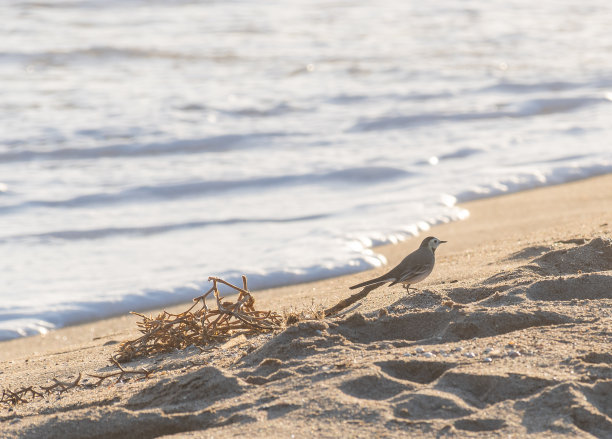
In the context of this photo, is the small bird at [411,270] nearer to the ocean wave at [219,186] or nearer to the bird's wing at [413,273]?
the bird's wing at [413,273]

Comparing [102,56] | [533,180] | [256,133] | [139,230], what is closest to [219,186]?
[139,230]

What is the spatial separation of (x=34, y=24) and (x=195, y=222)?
43.8ft

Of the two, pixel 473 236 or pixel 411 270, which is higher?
pixel 411 270

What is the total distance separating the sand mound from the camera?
8.35 ft

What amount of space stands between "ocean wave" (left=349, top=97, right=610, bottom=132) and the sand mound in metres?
7.96

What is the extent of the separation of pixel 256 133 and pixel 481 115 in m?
3.13

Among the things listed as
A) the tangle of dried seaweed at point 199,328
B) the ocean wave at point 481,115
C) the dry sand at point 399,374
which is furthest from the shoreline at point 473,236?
the ocean wave at point 481,115

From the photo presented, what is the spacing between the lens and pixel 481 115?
38.2ft

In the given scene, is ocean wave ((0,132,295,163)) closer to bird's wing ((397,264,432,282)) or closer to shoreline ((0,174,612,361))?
shoreline ((0,174,612,361))

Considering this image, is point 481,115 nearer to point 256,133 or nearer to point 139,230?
point 256,133

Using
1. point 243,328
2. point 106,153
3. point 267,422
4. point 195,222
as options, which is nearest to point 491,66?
point 106,153

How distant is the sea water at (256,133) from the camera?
6547 millimetres

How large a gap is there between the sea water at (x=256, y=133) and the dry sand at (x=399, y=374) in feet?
7.94

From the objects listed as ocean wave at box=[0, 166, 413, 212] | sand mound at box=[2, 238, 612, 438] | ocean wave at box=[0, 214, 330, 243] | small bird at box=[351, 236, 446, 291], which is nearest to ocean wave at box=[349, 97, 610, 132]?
ocean wave at box=[0, 166, 413, 212]
